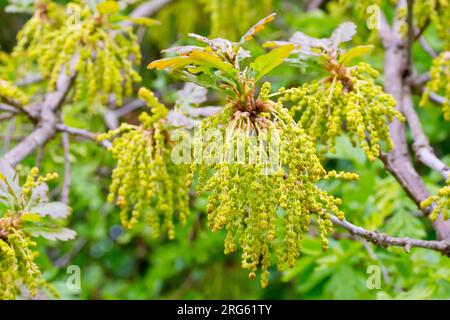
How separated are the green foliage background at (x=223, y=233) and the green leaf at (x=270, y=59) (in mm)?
533

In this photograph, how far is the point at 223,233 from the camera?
3.81 m

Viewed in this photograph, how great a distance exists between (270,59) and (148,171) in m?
0.56

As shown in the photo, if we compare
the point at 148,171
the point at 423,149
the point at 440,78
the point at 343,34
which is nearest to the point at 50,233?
the point at 148,171

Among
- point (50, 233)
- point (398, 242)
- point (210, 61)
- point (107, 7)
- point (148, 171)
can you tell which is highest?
point (107, 7)

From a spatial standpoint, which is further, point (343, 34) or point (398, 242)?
point (343, 34)

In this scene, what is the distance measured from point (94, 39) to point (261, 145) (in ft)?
3.46

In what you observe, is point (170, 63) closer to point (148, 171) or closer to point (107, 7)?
point (148, 171)

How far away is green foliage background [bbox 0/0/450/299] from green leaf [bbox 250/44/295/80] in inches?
21.0

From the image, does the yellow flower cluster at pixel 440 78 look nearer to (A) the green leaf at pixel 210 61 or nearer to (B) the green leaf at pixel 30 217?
(A) the green leaf at pixel 210 61

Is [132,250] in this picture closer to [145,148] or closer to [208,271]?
[208,271]

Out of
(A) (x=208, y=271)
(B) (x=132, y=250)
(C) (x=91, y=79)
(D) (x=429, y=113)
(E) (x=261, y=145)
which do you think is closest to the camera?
(E) (x=261, y=145)

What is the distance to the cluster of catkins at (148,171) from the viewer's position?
2.02 metres
